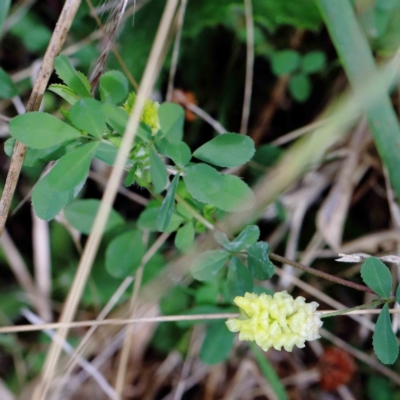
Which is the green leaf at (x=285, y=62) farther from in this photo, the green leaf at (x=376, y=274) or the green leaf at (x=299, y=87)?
the green leaf at (x=376, y=274)

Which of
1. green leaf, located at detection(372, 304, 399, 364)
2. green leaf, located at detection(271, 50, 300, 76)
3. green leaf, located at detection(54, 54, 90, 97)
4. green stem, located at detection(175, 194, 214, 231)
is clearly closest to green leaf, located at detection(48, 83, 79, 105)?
green leaf, located at detection(54, 54, 90, 97)

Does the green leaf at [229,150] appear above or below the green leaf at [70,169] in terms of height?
below

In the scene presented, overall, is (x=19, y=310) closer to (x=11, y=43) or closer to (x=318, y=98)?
(x=11, y=43)

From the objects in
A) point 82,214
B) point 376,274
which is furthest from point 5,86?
point 376,274

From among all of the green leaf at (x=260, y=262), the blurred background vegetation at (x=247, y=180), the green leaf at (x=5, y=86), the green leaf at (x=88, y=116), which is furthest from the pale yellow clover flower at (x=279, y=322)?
the green leaf at (x=5, y=86)

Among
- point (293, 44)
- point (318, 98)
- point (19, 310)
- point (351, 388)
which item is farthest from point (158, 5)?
point (351, 388)
